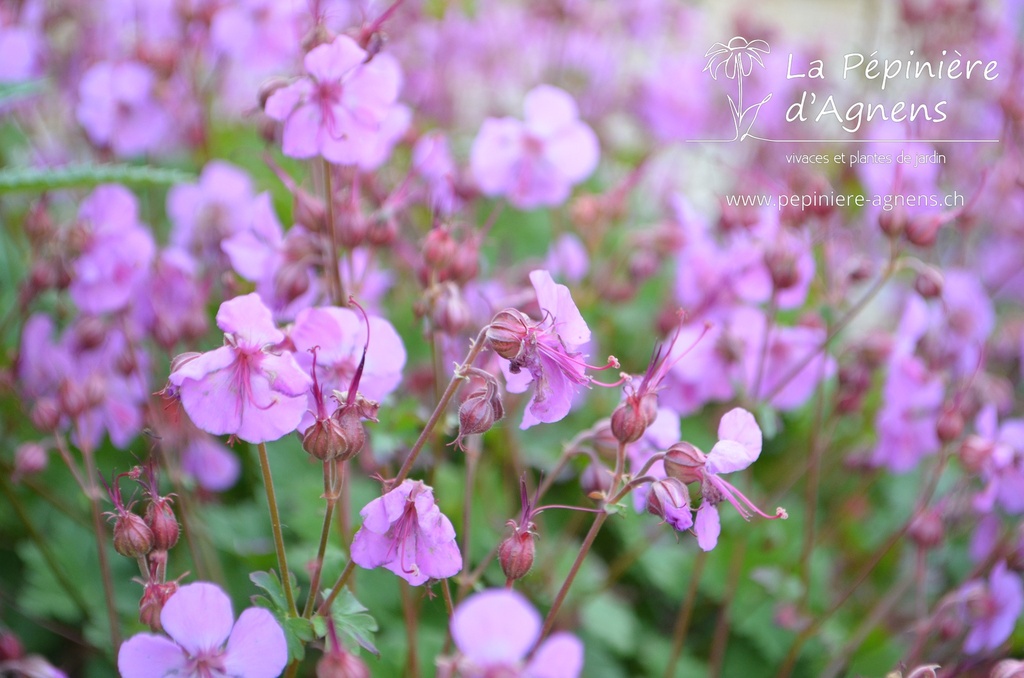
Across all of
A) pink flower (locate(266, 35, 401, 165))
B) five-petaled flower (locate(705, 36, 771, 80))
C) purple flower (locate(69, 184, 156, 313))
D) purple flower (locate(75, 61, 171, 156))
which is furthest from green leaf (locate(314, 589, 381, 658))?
five-petaled flower (locate(705, 36, 771, 80))

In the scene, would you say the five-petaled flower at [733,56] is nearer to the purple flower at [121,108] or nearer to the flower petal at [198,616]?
the purple flower at [121,108]

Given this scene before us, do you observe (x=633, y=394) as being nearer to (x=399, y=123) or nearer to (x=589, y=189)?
(x=399, y=123)

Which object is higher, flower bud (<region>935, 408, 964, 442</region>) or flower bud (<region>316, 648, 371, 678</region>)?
flower bud (<region>316, 648, 371, 678</region>)

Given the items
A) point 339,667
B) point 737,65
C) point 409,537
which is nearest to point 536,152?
point 737,65

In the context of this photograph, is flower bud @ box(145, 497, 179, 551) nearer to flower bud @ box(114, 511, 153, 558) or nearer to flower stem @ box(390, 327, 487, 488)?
flower bud @ box(114, 511, 153, 558)

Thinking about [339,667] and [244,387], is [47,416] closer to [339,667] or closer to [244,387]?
[244,387]

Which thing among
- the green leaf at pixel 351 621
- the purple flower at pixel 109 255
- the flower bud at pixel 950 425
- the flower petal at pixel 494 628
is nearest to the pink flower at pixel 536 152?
the purple flower at pixel 109 255
